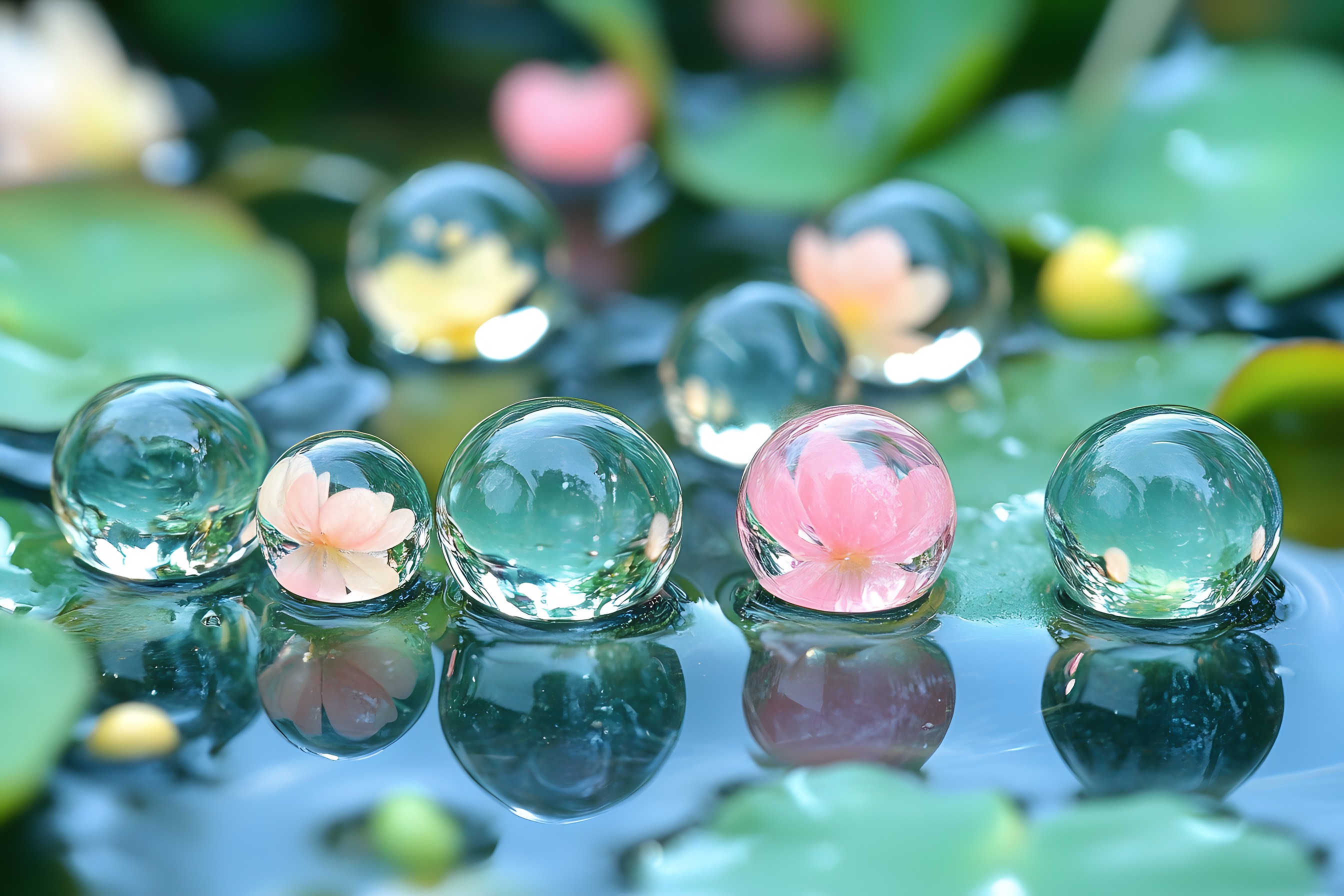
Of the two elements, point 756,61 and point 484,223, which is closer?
point 484,223

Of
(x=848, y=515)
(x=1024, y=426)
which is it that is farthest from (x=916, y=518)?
(x=1024, y=426)

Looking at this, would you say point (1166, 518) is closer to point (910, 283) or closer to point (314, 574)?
point (910, 283)

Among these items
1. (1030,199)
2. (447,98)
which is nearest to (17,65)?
(447,98)

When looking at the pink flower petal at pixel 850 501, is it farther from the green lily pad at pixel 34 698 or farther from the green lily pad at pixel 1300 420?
the green lily pad at pixel 34 698

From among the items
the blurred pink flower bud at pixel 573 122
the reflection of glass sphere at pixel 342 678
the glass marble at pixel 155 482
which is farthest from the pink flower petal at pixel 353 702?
the blurred pink flower bud at pixel 573 122

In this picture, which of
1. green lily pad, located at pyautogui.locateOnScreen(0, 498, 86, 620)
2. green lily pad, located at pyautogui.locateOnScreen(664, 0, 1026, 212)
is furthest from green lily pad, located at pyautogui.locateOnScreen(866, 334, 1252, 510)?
green lily pad, located at pyautogui.locateOnScreen(0, 498, 86, 620)

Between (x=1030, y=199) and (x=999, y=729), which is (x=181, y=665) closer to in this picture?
(x=999, y=729)
